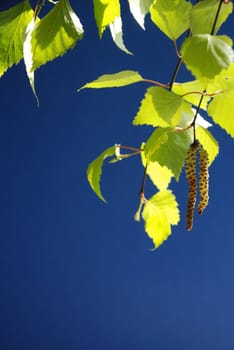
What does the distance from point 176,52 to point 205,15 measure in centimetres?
4

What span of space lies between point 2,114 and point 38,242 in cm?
54

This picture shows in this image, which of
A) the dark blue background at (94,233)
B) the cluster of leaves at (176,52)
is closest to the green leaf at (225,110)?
the cluster of leaves at (176,52)

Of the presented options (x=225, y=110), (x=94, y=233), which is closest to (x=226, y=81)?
(x=225, y=110)

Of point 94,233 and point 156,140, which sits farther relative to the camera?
point 94,233

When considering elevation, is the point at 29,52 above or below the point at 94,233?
below

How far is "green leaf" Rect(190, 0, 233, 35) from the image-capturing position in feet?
0.83

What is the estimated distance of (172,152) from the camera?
29 centimetres

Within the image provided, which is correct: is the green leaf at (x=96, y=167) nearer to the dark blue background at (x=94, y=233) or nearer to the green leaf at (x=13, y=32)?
the green leaf at (x=13, y=32)

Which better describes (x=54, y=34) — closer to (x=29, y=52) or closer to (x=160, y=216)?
(x=29, y=52)

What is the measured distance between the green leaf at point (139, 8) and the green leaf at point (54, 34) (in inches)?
0.9

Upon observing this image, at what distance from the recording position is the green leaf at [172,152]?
291mm

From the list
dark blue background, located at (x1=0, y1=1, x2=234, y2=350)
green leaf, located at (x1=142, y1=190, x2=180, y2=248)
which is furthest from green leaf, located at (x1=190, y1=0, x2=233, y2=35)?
dark blue background, located at (x1=0, y1=1, x2=234, y2=350)

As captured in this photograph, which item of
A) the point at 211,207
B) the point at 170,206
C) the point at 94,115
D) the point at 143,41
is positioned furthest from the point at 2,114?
the point at 170,206

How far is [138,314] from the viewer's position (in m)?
2.58
